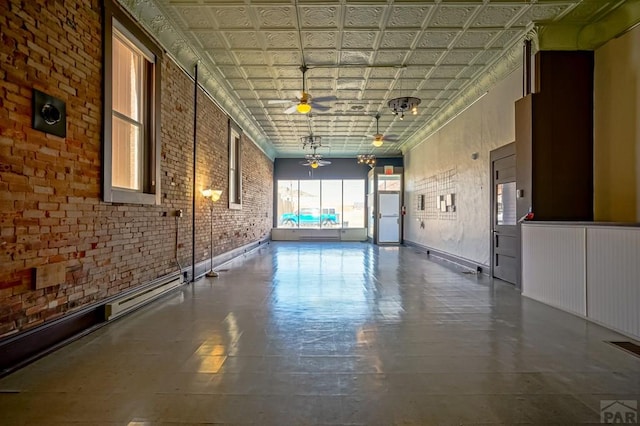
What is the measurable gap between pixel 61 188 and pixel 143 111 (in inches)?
82.7

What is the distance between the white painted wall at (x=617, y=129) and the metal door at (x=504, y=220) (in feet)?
4.34

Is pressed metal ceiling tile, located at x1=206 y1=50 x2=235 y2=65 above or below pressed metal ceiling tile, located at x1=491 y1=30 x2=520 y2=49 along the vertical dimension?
above

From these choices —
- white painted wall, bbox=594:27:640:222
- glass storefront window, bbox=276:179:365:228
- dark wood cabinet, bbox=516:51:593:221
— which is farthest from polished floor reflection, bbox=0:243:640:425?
glass storefront window, bbox=276:179:365:228

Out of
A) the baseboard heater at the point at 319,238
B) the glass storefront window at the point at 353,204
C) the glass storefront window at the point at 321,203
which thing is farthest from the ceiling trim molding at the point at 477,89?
the baseboard heater at the point at 319,238

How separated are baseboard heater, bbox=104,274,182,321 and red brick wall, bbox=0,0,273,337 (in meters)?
0.14

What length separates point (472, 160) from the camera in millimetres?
8211

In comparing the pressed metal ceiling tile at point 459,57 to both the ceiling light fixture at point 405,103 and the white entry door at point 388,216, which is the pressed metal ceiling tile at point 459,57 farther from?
the white entry door at point 388,216

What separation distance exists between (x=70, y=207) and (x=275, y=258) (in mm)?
7048

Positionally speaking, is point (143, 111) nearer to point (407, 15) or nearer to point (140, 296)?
point (140, 296)

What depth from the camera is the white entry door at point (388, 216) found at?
15.5 meters

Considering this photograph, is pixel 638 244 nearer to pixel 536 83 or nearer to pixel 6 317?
pixel 536 83

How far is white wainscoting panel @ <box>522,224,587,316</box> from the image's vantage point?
433cm

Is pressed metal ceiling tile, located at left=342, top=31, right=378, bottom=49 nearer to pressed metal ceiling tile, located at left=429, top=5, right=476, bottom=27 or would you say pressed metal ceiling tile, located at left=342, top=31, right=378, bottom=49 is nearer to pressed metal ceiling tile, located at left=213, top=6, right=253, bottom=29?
pressed metal ceiling tile, located at left=429, top=5, right=476, bottom=27

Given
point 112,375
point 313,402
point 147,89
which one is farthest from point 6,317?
point 147,89
